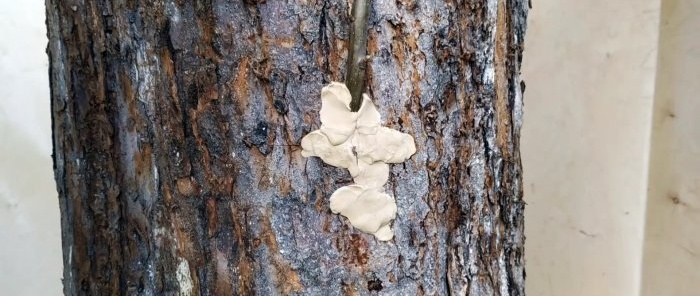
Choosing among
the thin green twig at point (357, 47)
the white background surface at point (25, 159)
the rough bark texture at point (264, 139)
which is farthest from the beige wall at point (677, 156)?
the white background surface at point (25, 159)

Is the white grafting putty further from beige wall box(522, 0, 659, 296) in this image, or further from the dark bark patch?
beige wall box(522, 0, 659, 296)

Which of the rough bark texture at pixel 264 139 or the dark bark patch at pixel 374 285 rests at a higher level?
the rough bark texture at pixel 264 139


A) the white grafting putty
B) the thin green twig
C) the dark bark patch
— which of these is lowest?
the dark bark patch

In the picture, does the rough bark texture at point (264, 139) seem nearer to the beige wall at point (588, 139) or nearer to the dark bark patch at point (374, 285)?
the dark bark patch at point (374, 285)

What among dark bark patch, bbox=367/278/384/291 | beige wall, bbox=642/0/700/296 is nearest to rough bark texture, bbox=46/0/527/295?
dark bark patch, bbox=367/278/384/291

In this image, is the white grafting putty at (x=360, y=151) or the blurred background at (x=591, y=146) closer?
the white grafting putty at (x=360, y=151)

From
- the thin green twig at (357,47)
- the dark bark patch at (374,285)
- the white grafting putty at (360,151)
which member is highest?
the thin green twig at (357,47)
